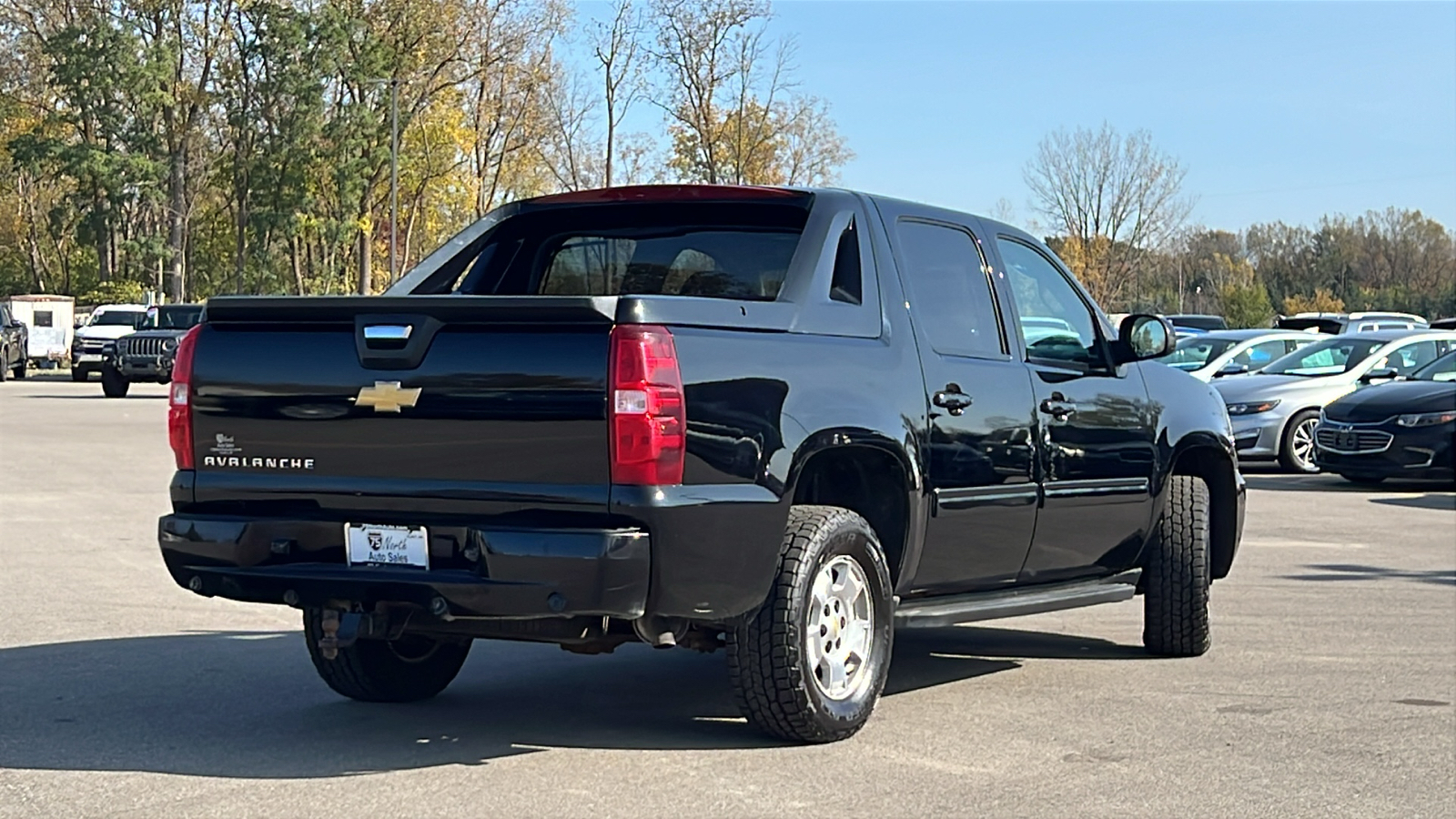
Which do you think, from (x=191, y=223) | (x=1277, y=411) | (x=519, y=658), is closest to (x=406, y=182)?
(x=191, y=223)

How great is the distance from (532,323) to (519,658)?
115 inches

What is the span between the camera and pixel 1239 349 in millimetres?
24344

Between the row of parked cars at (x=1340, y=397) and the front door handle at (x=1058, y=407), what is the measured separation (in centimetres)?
685

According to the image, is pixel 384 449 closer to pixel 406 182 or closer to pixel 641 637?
pixel 641 637

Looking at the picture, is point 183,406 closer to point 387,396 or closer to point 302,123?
point 387,396

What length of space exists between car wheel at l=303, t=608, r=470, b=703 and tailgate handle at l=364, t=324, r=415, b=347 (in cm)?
133

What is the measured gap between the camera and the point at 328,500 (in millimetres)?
5793

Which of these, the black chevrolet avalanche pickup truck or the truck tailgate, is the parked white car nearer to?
the black chevrolet avalanche pickup truck

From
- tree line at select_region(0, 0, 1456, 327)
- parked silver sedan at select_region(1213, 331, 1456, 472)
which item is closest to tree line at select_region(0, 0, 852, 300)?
tree line at select_region(0, 0, 1456, 327)

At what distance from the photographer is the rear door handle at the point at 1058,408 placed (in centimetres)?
741

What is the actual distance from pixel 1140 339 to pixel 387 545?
3.65m

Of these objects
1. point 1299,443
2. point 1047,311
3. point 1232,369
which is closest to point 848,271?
point 1047,311

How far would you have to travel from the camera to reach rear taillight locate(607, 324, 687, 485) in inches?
213

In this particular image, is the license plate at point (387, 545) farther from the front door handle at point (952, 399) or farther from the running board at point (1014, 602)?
the front door handle at point (952, 399)
